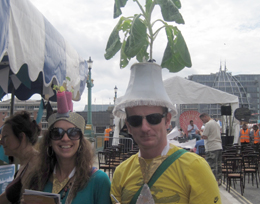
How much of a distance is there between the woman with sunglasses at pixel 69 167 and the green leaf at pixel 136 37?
2.62ft

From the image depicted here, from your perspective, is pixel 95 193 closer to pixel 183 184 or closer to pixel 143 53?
pixel 183 184

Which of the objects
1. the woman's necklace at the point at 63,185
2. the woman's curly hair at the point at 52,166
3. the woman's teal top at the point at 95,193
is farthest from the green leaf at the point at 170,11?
the woman's necklace at the point at 63,185

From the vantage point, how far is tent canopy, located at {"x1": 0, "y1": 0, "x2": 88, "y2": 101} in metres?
2.44

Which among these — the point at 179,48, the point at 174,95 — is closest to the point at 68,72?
the point at 179,48

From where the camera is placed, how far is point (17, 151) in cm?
296

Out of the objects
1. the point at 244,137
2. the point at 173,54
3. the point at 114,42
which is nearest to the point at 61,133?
the point at 114,42

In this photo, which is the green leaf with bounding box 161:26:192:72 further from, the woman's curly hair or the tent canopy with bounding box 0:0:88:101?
the tent canopy with bounding box 0:0:88:101

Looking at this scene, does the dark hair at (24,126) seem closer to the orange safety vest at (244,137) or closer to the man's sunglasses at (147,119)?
Answer: the man's sunglasses at (147,119)

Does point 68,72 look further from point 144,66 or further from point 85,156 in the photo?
point 144,66

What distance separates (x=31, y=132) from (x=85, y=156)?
1.16 m

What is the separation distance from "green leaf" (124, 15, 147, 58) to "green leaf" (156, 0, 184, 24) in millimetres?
229

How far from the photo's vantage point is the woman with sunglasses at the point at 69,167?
2.02 metres

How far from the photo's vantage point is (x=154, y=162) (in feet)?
5.71

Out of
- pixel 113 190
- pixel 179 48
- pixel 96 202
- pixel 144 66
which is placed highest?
pixel 179 48
